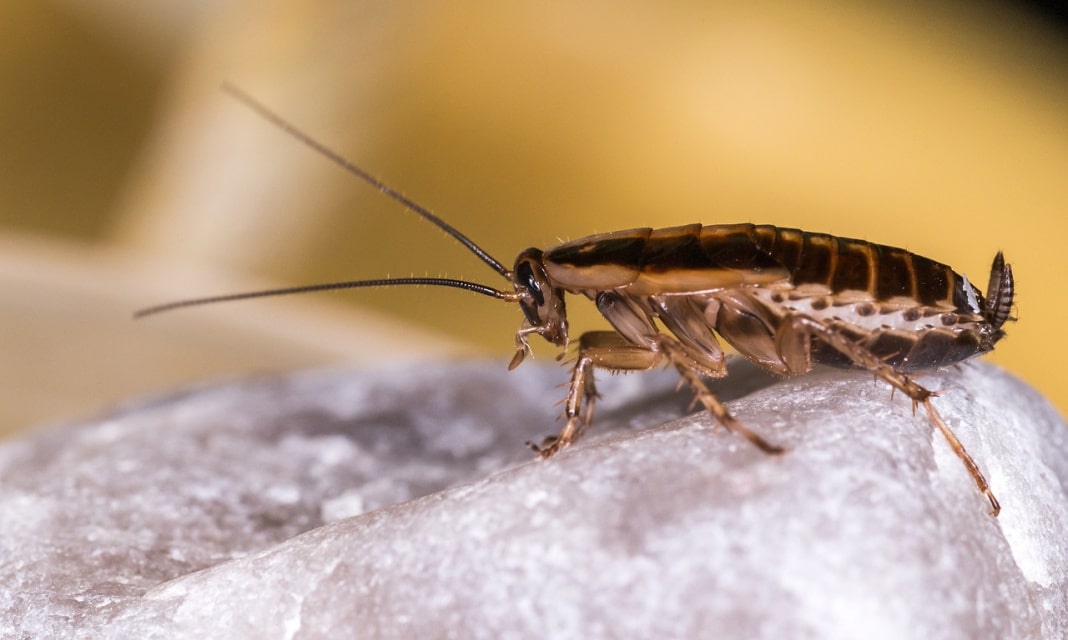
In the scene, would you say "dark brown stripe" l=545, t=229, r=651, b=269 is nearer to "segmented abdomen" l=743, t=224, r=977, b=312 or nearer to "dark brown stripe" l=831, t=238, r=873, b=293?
"segmented abdomen" l=743, t=224, r=977, b=312

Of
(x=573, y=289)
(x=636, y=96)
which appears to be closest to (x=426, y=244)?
(x=636, y=96)

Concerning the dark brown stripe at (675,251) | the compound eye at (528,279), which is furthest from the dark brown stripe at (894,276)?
the compound eye at (528,279)

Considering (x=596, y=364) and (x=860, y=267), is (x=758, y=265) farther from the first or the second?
(x=596, y=364)

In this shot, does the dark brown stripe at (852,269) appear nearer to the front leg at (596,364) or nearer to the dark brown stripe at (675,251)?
the dark brown stripe at (675,251)

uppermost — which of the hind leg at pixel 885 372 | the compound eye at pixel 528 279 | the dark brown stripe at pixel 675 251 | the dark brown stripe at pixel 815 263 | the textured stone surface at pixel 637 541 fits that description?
the dark brown stripe at pixel 815 263

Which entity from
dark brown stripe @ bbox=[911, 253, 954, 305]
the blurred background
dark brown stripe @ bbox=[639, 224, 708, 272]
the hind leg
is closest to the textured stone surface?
the hind leg
